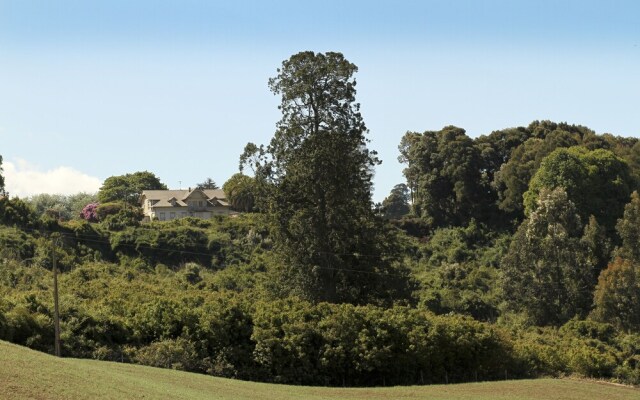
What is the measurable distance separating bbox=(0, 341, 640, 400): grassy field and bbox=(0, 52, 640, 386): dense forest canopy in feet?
9.97

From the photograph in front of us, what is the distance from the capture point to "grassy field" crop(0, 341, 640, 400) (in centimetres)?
3069

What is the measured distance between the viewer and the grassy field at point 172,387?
101 ft

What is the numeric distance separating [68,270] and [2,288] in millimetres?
8325

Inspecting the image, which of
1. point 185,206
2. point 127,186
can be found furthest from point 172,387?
point 127,186

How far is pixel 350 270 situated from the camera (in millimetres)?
56156

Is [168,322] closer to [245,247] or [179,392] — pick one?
[179,392]

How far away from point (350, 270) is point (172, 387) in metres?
20.5

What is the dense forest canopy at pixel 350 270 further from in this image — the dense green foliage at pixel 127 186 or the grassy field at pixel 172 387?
the dense green foliage at pixel 127 186

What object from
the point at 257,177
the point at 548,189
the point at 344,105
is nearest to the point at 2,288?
the point at 257,177

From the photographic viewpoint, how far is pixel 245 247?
73500 millimetres

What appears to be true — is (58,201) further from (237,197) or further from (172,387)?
(172,387)

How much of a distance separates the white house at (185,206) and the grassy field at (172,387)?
178 feet

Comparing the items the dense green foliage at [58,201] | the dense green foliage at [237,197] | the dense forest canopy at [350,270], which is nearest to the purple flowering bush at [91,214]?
the dense forest canopy at [350,270]

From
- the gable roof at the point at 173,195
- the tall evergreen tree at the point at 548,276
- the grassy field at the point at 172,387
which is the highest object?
the gable roof at the point at 173,195
